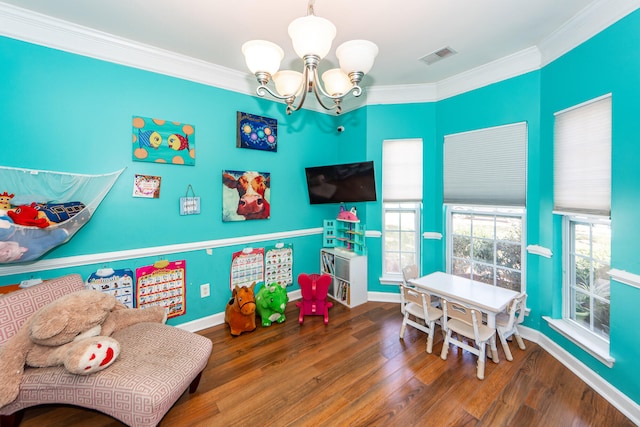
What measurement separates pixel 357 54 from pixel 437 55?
1612mm

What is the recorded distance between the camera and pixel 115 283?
7.54ft

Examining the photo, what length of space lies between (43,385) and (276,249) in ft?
7.00

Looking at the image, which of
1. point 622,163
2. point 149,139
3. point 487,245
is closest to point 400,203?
point 487,245

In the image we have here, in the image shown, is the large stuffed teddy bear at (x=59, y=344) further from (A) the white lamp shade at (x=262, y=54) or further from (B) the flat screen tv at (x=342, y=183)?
(B) the flat screen tv at (x=342, y=183)

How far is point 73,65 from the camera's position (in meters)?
2.10

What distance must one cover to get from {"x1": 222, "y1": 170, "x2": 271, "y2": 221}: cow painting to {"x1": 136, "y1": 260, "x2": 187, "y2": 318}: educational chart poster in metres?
0.70

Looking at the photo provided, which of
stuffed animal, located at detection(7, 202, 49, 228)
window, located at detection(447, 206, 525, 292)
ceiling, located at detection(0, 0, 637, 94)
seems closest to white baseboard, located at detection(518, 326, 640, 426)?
window, located at detection(447, 206, 525, 292)

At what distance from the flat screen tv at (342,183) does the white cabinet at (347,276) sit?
0.73 meters

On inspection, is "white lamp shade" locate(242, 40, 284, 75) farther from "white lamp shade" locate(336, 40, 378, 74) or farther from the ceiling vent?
the ceiling vent

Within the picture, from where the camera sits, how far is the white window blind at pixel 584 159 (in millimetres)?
1882

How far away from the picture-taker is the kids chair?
116 inches

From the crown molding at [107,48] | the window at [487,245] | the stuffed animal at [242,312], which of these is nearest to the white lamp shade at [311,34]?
the crown molding at [107,48]

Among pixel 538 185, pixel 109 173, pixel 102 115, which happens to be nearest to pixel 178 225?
pixel 109 173

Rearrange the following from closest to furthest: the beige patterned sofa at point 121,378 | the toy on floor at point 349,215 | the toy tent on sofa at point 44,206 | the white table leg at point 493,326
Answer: the beige patterned sofa at point 121,378, the toy tent on sofa at point 44,206, the white table leg at point 493,326, the toy on floor at point 349,215
